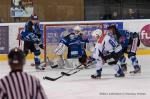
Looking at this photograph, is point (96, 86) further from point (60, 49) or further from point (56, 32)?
point (56, 32)

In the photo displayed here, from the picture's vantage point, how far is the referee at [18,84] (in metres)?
2.85

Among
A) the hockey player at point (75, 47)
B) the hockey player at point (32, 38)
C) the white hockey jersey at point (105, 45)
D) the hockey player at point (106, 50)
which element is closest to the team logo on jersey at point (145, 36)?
the hockey player at point (75, 47)

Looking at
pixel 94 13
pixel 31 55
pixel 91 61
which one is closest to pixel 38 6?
pixel 94 13

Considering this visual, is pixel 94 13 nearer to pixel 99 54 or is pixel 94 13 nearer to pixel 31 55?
pixel 31 55

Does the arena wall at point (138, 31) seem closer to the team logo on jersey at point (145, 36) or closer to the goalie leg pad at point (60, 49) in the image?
the team logo on jersey at point (145, 36)

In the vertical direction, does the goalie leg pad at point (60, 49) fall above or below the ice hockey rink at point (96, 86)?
above

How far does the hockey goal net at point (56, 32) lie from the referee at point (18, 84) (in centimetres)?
853

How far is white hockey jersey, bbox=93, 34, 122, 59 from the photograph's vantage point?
28.5ft

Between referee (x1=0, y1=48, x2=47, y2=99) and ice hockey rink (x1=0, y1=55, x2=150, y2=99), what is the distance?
4000 mm

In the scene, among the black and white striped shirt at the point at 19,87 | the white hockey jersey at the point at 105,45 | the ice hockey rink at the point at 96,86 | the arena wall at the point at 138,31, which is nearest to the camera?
the black and white striped shirt at the point at 19,87

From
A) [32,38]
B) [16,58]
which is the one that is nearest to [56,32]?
[32,38]

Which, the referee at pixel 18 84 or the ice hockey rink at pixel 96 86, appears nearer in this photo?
the referee at pixel 18 84

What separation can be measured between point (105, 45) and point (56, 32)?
11.5 ft

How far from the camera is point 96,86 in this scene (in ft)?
26.7
